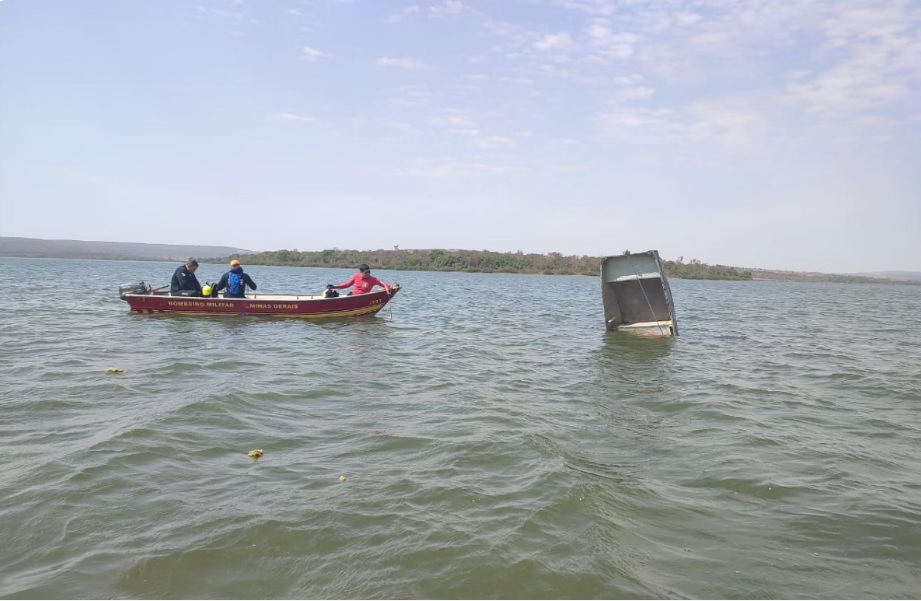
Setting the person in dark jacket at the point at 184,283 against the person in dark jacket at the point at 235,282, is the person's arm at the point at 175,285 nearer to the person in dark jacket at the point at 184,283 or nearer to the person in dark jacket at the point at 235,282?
the person in dark jacket at the point at 184,283

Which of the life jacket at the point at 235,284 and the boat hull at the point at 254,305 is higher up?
the life jacket at the point at 235,284

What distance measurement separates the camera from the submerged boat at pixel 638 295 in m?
19.3

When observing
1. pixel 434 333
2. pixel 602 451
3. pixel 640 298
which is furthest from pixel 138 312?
pixel 602 451

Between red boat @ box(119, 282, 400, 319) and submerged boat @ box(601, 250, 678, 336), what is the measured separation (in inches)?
343

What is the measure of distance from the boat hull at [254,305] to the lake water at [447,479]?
7.50 metres

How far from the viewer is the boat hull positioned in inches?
822

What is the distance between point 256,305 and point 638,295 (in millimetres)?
14134

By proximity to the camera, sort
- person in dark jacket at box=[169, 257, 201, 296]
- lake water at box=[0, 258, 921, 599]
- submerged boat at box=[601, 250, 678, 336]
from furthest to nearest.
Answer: person in dark jacket at box=[169, 257, 201, 296], submerged boat at box=[601, 250, 678, 336], lake water at box=[0, 258, 921, 599]

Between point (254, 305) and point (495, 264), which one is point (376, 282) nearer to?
point (254, 305)

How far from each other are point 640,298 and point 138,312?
19.1 m

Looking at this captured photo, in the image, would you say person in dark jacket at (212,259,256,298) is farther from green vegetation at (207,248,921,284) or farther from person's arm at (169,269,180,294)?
green vegetation at (207,248,921,284)

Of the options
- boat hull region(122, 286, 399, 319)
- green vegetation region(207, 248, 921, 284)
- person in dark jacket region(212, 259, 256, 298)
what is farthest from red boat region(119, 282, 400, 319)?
green vegetation region(207, 248, 921, 284)

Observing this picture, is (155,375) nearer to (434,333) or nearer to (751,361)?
(434,333)

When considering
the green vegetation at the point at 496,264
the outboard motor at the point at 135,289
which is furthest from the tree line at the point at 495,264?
the outboard motor at the point at 135,289
